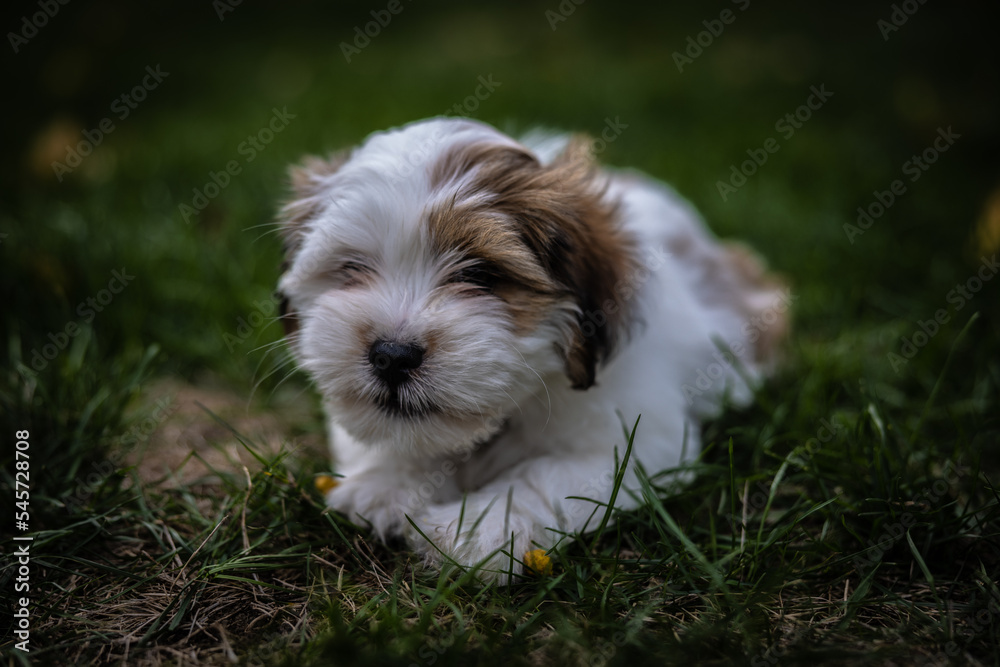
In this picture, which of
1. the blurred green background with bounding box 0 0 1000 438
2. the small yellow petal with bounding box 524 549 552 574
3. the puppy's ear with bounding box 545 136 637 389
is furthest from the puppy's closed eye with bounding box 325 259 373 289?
the small yellow petal with bounding box 524 549 552 574

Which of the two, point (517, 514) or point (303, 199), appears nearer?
point (517, 514)

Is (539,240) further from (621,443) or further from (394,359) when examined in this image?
(621,443)

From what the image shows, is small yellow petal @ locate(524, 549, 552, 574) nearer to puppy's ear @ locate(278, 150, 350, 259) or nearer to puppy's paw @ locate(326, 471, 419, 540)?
puppy's paw @ locate(326, 471, 419, 540)

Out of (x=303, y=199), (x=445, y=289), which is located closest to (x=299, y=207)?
(x=303, y=199)

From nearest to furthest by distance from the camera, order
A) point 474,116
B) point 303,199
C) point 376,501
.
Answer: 1. point 376,501
2. point 303,199
3. point 474,116

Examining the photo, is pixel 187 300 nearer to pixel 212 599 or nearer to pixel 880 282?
pixel 212 599

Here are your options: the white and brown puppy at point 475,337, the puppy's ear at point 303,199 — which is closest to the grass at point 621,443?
the white and brown puppy at point 475,337

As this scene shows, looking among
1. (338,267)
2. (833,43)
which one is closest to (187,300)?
(338,267)
